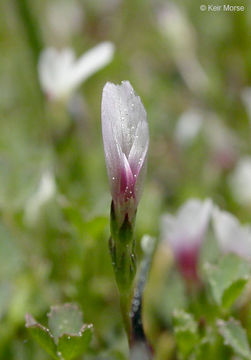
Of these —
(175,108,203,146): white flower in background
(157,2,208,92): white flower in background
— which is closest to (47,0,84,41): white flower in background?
(157,2,208,92): white flower in background

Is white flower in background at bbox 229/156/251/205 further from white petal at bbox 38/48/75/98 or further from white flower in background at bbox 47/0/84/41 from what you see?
white flower in background at bbox 47/0/84/41

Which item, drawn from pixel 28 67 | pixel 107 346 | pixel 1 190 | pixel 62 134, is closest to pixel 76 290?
pixel 107 346

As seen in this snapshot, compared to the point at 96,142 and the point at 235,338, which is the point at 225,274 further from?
the point at 96,142

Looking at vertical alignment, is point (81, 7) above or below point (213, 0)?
above

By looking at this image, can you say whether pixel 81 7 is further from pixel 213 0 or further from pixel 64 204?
pixel 64 204

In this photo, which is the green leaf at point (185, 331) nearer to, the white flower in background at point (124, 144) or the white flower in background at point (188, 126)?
the white flower in background at point (124, 144)

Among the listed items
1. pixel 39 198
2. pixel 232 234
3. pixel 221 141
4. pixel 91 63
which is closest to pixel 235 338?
pixel 232 234
